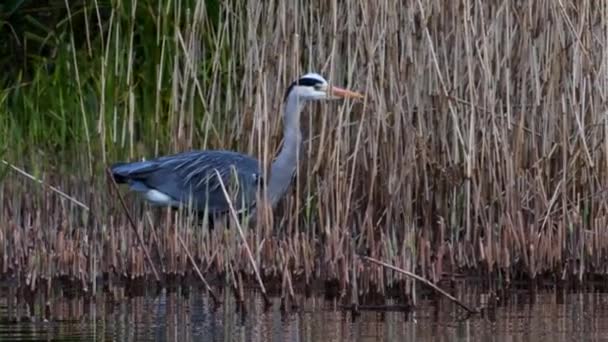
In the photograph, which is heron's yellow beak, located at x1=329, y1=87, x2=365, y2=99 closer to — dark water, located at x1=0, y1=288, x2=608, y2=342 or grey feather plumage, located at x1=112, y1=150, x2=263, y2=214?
grey feather plumage, located at x1=112, y1=150, x2=263, y2=214

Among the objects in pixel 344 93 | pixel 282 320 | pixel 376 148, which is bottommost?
pixel 282 320

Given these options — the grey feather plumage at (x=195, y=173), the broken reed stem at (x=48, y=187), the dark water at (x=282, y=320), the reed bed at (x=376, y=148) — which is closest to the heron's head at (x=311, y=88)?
the reed bed at (x=376, y=148)

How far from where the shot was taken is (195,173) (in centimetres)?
834

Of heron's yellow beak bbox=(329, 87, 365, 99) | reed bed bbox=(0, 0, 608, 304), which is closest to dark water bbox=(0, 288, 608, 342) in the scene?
reed bed bbox=(0, 0, 608, 304)

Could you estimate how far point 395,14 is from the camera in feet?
25.3

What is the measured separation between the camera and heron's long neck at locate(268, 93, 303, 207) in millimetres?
8352

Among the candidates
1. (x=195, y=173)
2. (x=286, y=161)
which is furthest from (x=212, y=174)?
(x=286, y=161)

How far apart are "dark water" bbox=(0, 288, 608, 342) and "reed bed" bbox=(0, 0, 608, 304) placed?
0.98 feet

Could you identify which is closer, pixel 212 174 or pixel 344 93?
pixel 344 93

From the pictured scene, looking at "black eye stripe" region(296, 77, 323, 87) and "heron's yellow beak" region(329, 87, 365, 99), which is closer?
"heron's yellow beak" region(329, 87, 365, 99)

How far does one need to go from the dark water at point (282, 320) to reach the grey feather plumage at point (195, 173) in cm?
157

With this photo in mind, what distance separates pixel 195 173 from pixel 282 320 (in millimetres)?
2440

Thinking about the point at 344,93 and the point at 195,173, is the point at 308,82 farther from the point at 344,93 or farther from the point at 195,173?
the point at 195,173

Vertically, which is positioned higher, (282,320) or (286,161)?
(286,161)
